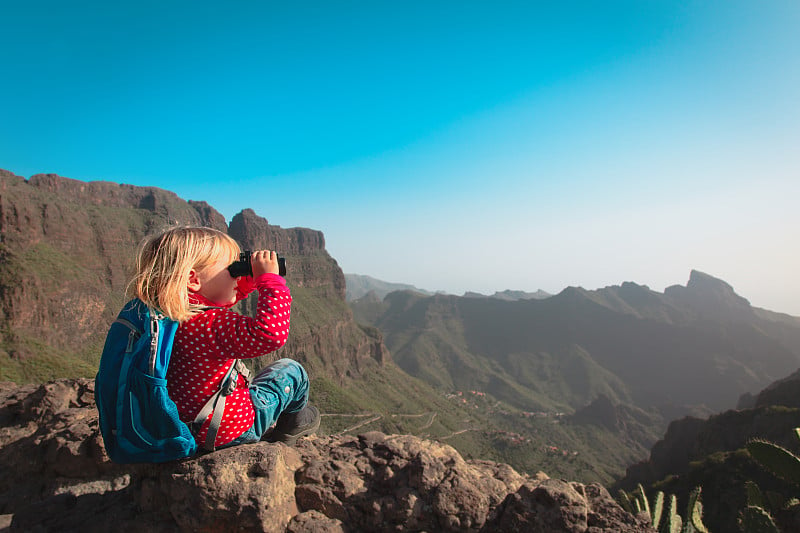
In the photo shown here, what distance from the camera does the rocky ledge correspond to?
3201 millimetres

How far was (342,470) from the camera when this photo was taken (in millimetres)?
4082

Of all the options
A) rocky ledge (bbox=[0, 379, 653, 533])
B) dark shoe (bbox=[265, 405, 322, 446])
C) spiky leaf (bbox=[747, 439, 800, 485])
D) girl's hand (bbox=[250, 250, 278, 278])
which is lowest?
spiky leaf (bbox=[747, 439, 800, 485])

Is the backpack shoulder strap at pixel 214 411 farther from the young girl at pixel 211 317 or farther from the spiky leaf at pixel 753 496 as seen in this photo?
the spiky leaf at pixel 753 496

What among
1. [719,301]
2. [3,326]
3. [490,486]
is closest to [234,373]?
[490,486]

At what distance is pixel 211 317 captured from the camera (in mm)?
3014

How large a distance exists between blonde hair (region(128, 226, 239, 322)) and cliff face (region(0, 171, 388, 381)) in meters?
25.8

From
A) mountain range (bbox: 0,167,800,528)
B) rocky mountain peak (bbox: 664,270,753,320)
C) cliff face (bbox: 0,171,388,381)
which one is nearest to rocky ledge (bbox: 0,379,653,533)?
mountain range (bbox: 0,167,800,528)

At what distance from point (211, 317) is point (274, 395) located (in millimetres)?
1286

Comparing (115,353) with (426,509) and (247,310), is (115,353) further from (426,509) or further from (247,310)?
(247,310)

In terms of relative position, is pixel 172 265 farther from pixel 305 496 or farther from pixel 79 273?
pixel 79 273

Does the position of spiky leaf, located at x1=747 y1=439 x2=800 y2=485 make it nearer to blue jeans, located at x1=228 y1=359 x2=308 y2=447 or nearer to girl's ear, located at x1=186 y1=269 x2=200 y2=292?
blue jeans, located at x1=228 y1=359 x2=308 y2=447

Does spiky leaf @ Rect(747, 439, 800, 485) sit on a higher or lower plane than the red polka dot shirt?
lower

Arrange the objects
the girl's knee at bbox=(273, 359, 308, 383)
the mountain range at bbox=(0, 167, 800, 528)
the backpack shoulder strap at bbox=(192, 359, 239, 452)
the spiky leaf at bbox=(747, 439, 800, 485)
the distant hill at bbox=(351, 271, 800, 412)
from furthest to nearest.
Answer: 1. the distant hill at bbox=(351, 271, 800, 412)
2. the mountain range at bbox=(0, 167, 800, 528)
3. the spiky leaf at bbox=(747, 439, 800, 485)
4. the girl's knee at bbox=(273, 359, 308, 383)
5. the backpack shoulder strap at bbox=(192, 359, 239, 452)

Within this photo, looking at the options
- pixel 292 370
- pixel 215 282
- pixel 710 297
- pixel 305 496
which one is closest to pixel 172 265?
pixel 215 282
